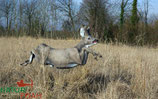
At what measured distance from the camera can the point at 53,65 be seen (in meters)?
1.37

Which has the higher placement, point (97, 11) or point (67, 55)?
point (97, 11)

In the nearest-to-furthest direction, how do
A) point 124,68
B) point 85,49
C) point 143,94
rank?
point 85,49 < point 143,94 < point 124,68

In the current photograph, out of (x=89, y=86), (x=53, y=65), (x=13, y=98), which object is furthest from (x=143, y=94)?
(x=13, y=98)

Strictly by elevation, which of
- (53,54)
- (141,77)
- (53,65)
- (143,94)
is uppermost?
(53,54)

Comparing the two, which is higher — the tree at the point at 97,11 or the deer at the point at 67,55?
the tree at the point at 97,11

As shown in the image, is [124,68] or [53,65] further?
[124,68]

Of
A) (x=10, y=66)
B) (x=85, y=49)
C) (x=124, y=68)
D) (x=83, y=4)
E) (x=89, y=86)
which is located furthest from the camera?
(x=83, y=4)

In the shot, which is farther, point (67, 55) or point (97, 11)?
point (97, 11)

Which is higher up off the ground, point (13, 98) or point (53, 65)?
point (53, 65)

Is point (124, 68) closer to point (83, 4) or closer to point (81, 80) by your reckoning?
point (81, 80)

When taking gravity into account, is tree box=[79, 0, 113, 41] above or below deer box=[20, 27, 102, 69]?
above

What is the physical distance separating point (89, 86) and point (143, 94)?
65 centimetres

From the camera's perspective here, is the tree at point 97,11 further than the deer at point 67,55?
Yes

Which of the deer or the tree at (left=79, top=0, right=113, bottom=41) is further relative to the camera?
the tree at (left=79, top=0, right=113, bottom=41)
